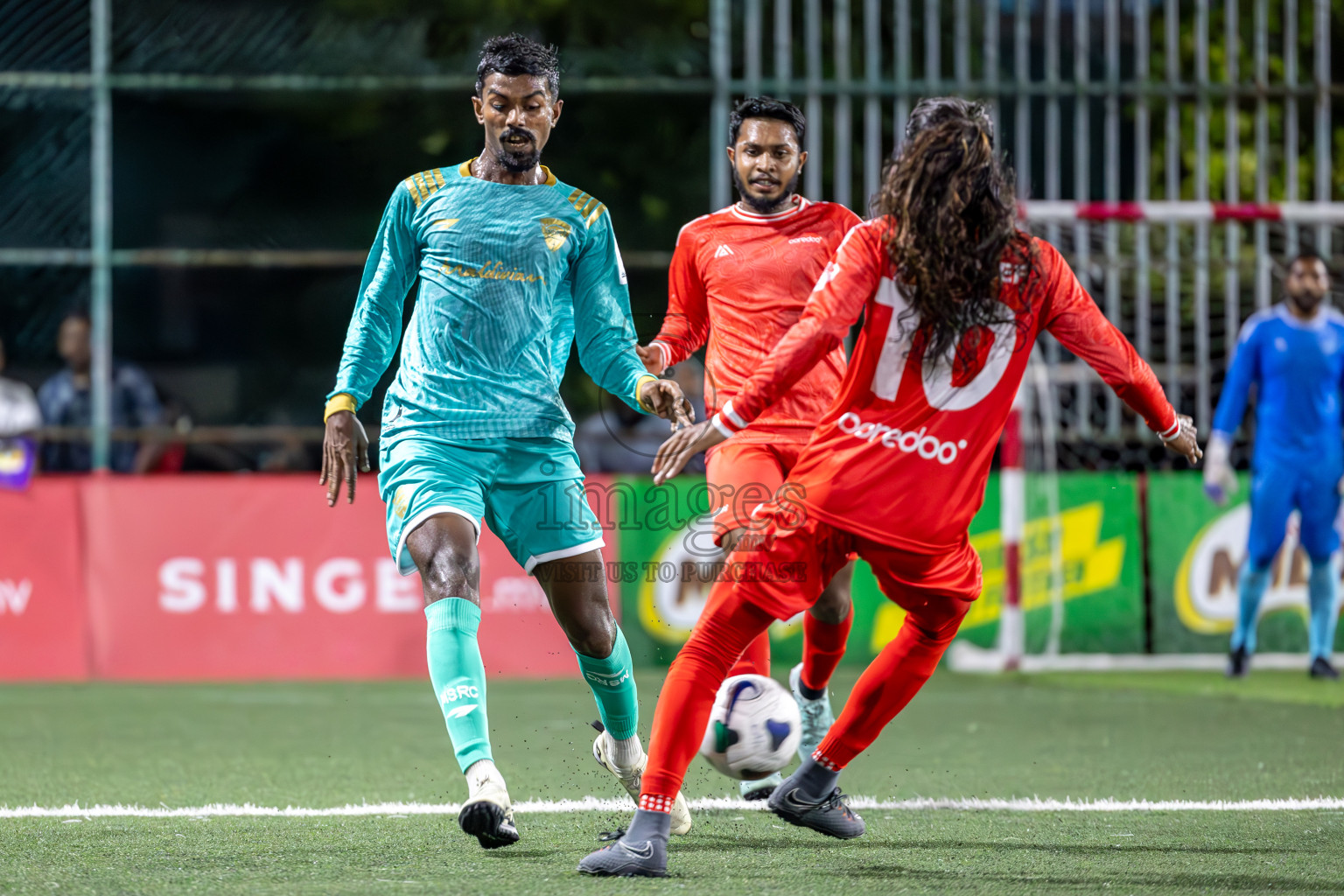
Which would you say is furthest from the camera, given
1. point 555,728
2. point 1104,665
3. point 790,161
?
→ point 1104,665

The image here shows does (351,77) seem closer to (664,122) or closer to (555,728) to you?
(664,122)

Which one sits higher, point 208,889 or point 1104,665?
point 208,889

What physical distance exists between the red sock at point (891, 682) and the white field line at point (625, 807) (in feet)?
2.93

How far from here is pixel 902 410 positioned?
4.63 m

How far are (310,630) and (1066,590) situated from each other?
4.80m

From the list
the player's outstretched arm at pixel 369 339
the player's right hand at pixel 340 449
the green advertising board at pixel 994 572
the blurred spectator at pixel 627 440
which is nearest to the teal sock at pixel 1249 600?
the green advertising board at pixel 994 572

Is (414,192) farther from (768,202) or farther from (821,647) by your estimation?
(821,647)

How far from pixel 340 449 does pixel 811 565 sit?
54.2 inches

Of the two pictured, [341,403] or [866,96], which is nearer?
[341,403]

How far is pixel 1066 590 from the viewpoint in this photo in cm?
1178

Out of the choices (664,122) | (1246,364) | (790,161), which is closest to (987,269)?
(790,161)

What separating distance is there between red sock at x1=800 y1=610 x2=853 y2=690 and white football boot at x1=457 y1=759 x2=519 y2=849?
169 cm

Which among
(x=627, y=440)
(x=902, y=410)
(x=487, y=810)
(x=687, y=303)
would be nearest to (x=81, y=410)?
(x=627, y=440)

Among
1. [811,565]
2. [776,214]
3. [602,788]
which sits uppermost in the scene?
[776,214]
